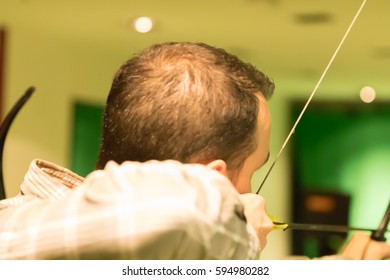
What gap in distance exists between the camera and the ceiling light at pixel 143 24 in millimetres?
2659

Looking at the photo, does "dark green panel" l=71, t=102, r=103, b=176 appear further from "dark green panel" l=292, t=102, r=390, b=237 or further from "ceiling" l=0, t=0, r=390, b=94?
"dark green panel" l=292, t=102, r=390, b=237

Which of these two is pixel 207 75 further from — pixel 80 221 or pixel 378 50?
pixel 378 50

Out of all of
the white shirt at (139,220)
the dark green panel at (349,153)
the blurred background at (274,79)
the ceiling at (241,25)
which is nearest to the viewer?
the white shirt at (139,220)

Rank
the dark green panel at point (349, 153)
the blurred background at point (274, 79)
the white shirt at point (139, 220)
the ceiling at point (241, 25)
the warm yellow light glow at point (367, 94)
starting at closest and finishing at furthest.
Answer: the white shirt at point (139, 220) → the ceiling at point (241, 25) → the blurred background at point (274, 79) → the warm yellow light glow at point (367, 94) → the dark green panel at point (349, 153)

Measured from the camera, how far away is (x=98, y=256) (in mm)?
491

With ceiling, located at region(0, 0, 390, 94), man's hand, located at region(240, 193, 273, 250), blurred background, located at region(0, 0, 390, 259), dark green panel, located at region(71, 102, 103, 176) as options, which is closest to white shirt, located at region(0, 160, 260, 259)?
man's hand, located at region(240, 193, 273, 250)

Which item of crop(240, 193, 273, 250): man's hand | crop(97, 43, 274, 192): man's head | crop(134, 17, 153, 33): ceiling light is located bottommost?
crop(240, 193, 273, 250): man's hand

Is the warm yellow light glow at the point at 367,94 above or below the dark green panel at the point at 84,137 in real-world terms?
above

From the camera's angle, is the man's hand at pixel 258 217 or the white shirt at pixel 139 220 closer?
the white shirt at pixel 139 220

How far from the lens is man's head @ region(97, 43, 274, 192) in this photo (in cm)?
59

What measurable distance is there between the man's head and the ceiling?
1.85m

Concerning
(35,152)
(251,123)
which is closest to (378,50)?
(35,152)

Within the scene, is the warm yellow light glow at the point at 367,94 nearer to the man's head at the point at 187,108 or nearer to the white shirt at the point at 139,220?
the man's head at the point at 187,108

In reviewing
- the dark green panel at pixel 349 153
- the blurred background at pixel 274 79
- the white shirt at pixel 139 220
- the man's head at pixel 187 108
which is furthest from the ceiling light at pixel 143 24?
the white shirt at pixel 139 220
